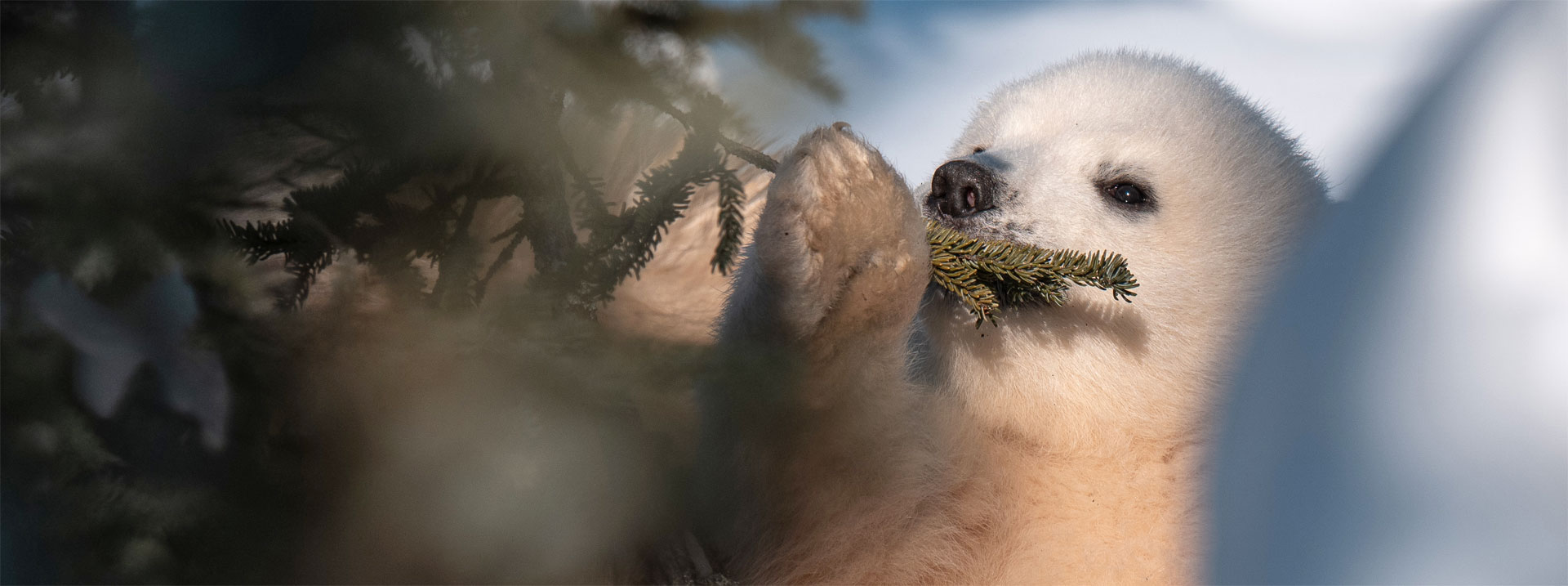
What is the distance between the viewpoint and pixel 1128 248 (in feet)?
4.77

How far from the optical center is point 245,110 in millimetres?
593

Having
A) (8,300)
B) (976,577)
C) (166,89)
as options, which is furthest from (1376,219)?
(8,300)

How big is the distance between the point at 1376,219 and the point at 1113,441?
0.51 m

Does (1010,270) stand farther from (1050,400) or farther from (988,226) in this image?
(1050,400)

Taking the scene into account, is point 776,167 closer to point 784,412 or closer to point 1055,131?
point 784,412

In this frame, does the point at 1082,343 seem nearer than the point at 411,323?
No

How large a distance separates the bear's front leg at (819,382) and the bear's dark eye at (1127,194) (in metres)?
0.45

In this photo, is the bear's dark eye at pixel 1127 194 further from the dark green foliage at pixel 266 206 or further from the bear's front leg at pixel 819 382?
the dark green foliage at pixel 266 206

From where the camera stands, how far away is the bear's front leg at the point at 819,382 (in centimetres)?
104

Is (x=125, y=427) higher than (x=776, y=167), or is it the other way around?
(x=776, y=167)

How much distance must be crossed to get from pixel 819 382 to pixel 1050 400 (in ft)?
1.53

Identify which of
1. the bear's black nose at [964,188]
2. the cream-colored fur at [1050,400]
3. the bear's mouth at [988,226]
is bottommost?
the cream-colored fur at [1050,400]

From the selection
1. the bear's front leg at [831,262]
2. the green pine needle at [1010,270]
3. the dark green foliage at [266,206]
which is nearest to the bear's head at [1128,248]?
the green pine needle at [1010,270]

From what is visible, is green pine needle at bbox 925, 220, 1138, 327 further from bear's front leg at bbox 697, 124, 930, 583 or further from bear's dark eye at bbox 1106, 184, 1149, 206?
bear's dark eye at bbox 1106, 184, 1149, 206
